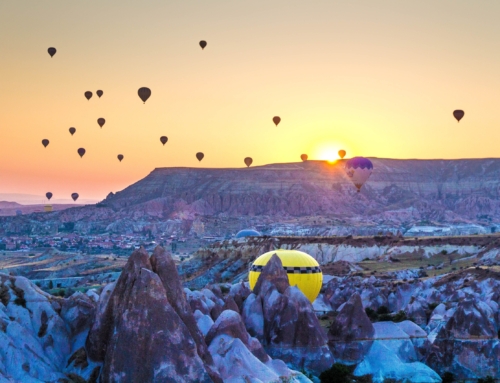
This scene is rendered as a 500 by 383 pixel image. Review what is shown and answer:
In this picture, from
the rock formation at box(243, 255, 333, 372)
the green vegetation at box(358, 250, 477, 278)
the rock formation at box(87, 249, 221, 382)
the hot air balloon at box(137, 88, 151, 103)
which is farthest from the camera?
the green vegetation at box(358, 250, 477, 278)

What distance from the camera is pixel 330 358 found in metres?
36.1

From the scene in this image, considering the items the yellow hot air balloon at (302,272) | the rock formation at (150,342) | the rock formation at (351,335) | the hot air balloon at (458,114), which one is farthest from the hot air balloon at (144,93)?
the rock formation at (150,342)

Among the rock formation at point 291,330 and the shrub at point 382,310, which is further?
the shrub at point 382,310

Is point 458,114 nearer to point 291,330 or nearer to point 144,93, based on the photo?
point 144,93

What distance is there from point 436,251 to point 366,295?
51920 millimetres

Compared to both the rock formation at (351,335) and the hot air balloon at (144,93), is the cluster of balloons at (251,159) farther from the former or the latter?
the rock formation at (351,335)

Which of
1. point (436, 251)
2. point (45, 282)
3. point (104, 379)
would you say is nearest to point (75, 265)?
point (45, 282)

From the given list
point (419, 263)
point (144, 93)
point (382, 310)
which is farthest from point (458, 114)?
point (382, 310)

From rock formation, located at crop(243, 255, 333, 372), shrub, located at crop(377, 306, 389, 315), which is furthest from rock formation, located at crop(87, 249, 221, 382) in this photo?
shrub, located at crop(377, 306, 389, 315)

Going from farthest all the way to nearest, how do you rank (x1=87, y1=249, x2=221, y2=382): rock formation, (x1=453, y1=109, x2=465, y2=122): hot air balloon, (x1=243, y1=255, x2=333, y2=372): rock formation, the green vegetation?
1. the green vegetation
2. (x1=453, y1=109, x2=465, y2=122): hot air balloon
3. (x1=243, y1=255, x2=333, y2=372): rock formation
4. (x1=87, y1=249, x2=221, y2=382): rock formation

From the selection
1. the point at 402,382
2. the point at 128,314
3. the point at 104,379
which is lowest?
the point at 402,382

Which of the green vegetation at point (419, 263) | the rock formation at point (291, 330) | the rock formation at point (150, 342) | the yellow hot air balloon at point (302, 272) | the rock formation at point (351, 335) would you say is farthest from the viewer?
the green vegetation at point (419, 263)

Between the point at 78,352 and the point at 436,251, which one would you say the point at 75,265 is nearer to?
the point at 436,251

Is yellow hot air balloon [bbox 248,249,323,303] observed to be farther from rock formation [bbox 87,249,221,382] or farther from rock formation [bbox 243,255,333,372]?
rock formation [bbox 87,249,221,382]
